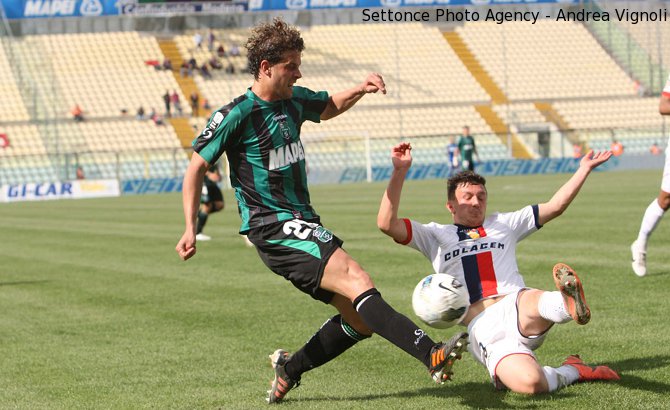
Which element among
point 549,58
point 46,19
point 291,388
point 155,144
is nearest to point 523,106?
point 549,58

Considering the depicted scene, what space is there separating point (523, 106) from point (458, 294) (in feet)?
157

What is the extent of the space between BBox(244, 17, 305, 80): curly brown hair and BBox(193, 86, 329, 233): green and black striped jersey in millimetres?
217

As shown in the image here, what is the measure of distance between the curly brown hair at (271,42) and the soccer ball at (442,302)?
1514 millimetres

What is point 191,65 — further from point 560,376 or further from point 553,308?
point 553,308

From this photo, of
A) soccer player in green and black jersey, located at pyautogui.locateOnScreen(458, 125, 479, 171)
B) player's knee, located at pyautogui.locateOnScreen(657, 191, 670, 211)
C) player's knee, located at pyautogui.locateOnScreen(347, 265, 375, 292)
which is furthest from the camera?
soccer player in green and black jersey, located at pyautogui.locateOnScreen(458, 125, 479, 171)

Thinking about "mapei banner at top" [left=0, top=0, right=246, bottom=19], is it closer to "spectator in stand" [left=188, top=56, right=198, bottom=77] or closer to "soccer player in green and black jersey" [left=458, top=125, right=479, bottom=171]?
"spectator in stand" [left=188, top=56, right=198, bottom=77]

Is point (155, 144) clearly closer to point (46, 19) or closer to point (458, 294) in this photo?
point (46, 19)

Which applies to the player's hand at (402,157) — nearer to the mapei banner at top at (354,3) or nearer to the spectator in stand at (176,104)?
the spectator in stand at (176,104)

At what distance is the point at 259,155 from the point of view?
19.7 feet

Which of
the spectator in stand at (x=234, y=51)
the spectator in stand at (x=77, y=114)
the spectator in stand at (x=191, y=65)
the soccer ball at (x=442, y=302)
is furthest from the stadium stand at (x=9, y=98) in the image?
the soccer ball at (x=442, y=302)

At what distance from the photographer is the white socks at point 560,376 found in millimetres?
5937

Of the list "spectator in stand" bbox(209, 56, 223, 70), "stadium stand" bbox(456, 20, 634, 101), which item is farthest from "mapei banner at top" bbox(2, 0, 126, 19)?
"stadium stand" bbox(456, 20, 634, 101)

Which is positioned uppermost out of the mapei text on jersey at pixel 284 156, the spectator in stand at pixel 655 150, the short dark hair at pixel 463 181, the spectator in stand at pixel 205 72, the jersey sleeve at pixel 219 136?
the jersey sleeve at pixel 219 136

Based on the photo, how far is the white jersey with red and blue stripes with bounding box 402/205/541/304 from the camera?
20.5 feet
